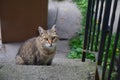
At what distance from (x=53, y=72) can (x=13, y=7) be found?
8.43 ft

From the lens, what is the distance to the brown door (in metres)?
4.90

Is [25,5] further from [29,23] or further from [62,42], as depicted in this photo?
[62,42]

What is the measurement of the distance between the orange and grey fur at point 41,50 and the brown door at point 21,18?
1307 mm

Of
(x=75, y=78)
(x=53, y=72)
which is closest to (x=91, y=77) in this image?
(x=75, y=78)

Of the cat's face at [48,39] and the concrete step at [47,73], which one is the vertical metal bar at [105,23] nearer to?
the concrete step at [47,73]

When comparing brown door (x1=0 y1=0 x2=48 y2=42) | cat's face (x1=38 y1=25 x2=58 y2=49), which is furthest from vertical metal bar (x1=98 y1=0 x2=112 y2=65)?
brown door (x1=0 y1=0 x2=48 y2=42)

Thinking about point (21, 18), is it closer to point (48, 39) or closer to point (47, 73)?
point (48, 39)

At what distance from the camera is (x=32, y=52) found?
3770 mm

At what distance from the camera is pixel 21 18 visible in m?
5.04

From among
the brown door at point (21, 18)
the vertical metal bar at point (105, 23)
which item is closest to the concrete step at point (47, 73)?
the vertical metal bar at point (105, 23)

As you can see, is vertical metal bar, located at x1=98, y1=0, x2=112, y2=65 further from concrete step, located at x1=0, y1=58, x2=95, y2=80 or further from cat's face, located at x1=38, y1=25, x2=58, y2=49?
cat's face, located at x1=38, y1=25, x2=58, y2=49

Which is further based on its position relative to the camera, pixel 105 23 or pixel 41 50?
pixel 41 50

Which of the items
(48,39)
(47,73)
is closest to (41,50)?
(48,39)

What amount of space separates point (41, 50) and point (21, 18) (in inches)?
59.6
